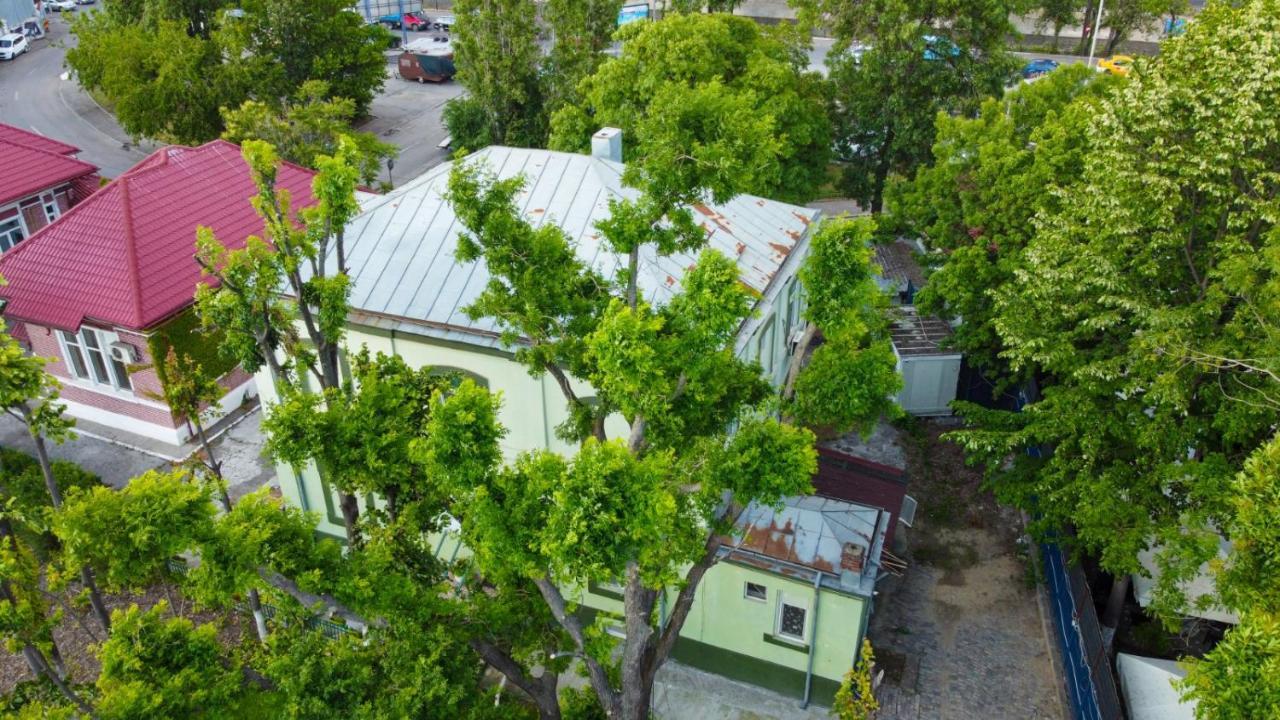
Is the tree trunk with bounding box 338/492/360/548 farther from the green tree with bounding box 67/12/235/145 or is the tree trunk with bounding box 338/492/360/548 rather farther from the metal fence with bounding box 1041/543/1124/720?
the green tree with bounding box 67/12/235/145

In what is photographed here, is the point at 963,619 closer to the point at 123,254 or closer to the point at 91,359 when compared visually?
the point at 123,254

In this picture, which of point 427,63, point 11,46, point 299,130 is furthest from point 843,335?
point 11,46

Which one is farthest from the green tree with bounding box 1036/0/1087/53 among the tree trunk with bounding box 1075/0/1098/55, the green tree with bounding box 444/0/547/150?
the green tree with bounding box 444/0/547/150

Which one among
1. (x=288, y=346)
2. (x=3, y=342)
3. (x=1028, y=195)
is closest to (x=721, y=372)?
(x=288, y=346)

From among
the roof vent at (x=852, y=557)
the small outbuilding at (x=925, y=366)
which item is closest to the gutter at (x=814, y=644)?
the roof vent at (x=852, y=557)

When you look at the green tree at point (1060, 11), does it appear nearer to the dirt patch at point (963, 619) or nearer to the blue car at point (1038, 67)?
the blue car at point (1038, 67)

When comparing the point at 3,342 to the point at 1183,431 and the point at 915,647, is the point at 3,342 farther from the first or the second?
the point at 1183,431

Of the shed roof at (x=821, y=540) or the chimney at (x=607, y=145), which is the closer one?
the shed roof at (x=821, y=540)
